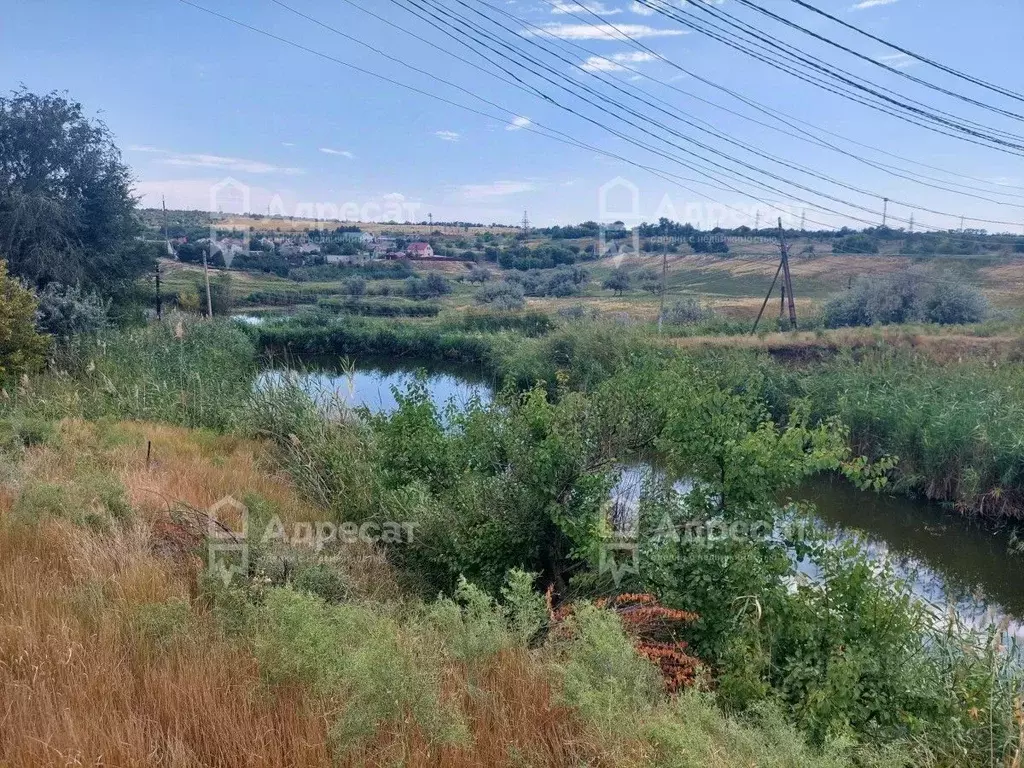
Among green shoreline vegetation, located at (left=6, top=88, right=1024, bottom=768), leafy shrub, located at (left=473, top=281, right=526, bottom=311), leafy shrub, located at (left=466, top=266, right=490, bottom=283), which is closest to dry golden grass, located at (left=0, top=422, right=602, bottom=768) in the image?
green shoreline vegetation, located at (left=6, top=88, right=1024, bottom=768)

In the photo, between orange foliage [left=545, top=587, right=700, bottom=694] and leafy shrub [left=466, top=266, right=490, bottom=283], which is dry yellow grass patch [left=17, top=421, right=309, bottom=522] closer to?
orange foliage [left=545, top=587, right=700, bottom=694]

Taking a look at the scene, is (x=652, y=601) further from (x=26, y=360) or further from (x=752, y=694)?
(x=26, y=360)

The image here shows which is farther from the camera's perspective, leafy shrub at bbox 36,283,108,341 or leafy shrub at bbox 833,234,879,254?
leafy shrub at bbox 833,234,879,254

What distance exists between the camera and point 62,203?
15406mm

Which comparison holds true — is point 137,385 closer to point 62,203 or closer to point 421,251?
point 62,203

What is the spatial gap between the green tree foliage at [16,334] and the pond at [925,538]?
149 inches

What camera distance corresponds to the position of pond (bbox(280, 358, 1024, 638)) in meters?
6.83

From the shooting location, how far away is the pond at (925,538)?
683cm

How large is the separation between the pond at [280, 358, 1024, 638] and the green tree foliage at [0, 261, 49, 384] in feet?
12.4

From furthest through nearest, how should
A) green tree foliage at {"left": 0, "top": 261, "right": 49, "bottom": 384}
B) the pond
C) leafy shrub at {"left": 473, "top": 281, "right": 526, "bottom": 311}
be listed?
leafy shrub at {"left": 473, "top": 281, "right": 526, "bottom": 311} < green tree foliage at {"left": 0, "top": 261, "right": 49, "bottom": 384} < the pond

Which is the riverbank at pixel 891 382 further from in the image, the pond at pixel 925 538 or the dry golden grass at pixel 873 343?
the pond at pixel 925 538

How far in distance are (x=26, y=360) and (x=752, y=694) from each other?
1047 cm

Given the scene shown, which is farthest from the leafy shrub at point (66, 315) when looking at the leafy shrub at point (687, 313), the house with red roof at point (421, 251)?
the house with red roof at point (421, 251)

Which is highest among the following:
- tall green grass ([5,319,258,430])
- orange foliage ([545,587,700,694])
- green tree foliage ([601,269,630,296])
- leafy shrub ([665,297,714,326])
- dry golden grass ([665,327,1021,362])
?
green tree foliage ([601,269,630,296])
